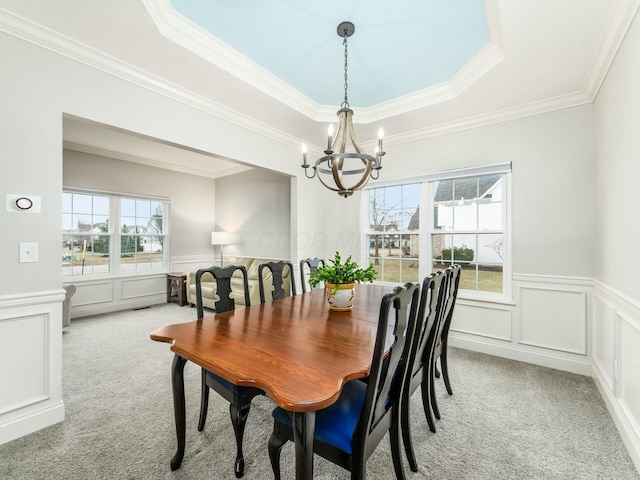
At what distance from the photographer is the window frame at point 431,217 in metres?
3.11

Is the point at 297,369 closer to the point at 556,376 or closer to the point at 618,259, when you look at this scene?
the point at 618,259

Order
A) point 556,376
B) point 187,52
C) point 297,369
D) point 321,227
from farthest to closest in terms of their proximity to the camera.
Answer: point 321,227 < point 556,376 < point 187,52 < point 297,369

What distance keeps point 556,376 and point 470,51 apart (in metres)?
A: 3.03

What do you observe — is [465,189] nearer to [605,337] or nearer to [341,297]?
[605,337]

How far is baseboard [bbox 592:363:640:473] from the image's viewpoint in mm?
1627

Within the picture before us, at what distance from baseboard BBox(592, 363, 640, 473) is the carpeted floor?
0.05 meters

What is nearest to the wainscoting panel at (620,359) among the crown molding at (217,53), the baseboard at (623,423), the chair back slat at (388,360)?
the baseboard at (623,423)

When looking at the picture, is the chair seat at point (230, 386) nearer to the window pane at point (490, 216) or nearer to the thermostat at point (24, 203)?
the thermostat at point (24, 203)

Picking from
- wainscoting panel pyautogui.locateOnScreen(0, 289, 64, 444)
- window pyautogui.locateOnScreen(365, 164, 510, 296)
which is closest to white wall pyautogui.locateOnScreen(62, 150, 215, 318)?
wainscoting panel pyautogui.locateOnScreen(0, 289, 64, 444)

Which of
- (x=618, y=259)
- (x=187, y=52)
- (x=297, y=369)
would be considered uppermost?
(x=187, y=52)

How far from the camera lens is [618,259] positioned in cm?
200

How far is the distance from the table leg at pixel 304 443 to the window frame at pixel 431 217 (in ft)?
9.49

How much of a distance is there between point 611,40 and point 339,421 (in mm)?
2987

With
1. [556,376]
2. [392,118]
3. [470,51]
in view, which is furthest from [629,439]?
[392,118]
